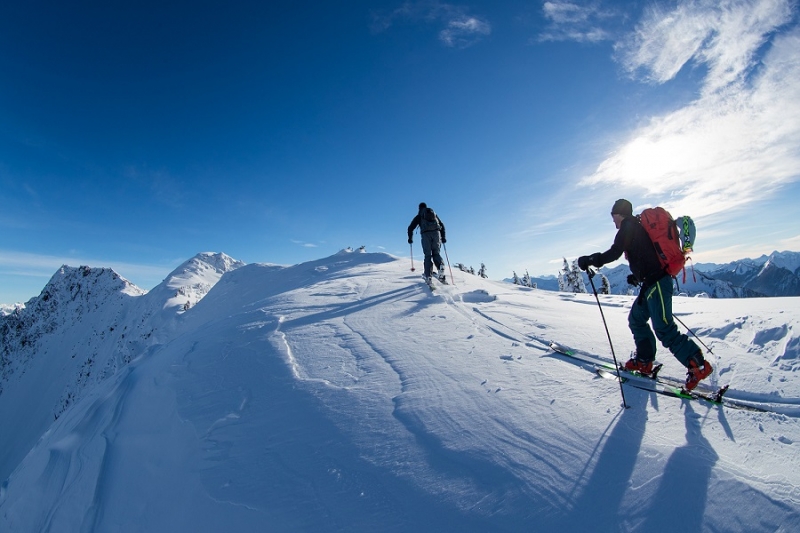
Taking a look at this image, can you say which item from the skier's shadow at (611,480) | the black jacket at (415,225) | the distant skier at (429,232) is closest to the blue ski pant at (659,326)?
the skier's shadow at (611,480)

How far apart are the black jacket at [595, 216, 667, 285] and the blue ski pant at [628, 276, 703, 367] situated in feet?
0.44

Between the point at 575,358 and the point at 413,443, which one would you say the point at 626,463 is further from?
the point at 575,358

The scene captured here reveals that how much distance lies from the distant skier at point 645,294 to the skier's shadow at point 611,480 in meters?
1.43

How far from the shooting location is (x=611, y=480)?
7.89 ft

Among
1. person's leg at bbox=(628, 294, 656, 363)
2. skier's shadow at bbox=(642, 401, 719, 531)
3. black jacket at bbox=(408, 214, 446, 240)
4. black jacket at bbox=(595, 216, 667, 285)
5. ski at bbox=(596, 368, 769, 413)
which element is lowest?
skier's shadow at bbox=(642, 401, 719, 531)

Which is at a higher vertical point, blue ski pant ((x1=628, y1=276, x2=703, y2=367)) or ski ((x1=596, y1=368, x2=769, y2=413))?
blue ski pant ((x1=628, y1=276, x2=703, y2=367))

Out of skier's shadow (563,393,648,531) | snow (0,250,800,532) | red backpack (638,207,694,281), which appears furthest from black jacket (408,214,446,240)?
skier's shadow (563,393,648,531)

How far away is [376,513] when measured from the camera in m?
2.35

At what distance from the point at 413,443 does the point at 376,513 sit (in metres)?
0.69

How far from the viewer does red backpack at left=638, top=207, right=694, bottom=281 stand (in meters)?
4.12

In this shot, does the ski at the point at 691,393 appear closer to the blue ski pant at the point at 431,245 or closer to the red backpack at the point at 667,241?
the red backpack at the point at 667,241

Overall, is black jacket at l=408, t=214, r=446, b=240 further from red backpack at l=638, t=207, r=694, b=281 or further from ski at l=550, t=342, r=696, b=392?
red backpack at l=638, t=207, r=694, b=281

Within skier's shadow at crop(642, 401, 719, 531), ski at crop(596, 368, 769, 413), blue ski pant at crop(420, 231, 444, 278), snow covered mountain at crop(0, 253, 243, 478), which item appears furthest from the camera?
snow covered mountain at crop(0, 253, 243, 478)

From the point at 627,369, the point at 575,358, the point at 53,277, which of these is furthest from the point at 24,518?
the point at 53,277
